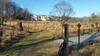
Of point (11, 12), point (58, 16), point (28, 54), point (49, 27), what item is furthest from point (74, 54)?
point (58, 16)

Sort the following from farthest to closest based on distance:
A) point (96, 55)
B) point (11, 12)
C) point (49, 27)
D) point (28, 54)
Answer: point (11, 12) → point (49, 27) → point (28, 54) → point (96, 55)

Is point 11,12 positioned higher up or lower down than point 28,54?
higher up

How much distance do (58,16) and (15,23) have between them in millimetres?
26443

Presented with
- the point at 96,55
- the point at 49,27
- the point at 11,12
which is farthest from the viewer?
the point at 11,12

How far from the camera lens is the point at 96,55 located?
38.1 feet

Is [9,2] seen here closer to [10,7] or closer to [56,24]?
[10,7]

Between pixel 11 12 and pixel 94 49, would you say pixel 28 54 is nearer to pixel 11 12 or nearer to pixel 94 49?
pixel 94 49

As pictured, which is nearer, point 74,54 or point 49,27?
point 74,54

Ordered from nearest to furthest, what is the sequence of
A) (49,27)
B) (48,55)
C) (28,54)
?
(48,55)
(28,54)
(49,27)

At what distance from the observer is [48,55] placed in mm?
14523

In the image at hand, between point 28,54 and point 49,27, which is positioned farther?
point 49,27

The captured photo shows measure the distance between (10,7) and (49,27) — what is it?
2324 cm

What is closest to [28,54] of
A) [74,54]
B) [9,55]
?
[9,55]

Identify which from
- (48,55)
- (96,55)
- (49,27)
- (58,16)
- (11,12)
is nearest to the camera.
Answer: (96,55)
